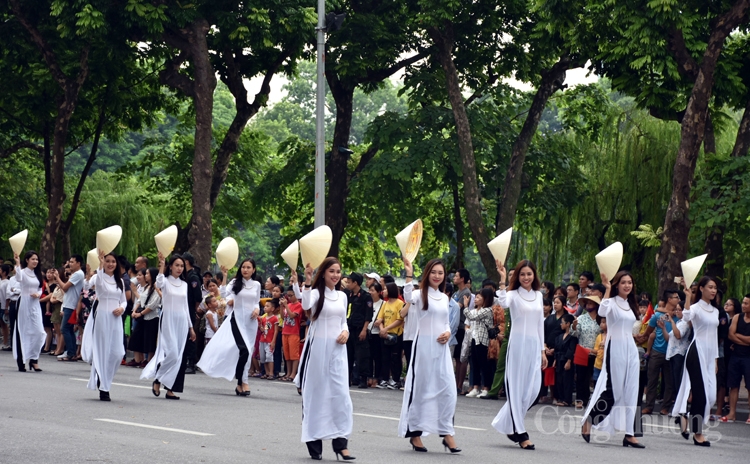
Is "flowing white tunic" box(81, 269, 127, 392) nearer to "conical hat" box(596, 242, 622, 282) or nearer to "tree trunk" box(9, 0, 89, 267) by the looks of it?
"conical hat" box(596, 242, 622, 282)

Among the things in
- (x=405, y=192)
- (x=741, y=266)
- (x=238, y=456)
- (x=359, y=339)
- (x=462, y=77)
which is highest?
(x=462, y=77)

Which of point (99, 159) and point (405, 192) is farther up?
point (99, 159)

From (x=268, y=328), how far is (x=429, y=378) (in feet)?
34.7

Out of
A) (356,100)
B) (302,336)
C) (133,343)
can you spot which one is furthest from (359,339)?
(356,100)

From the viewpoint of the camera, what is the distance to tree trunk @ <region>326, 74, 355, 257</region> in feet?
105

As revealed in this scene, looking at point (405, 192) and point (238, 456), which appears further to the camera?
point (405, 192)

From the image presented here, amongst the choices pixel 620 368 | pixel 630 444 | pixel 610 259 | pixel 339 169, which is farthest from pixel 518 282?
pixel 339 169

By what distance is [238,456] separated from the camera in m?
10.9

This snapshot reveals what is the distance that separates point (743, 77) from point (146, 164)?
2082 centimetres

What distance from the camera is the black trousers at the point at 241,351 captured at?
17734 millimetres

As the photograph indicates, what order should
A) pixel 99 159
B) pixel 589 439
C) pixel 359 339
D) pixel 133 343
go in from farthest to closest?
pixel 99 159, pixel 133 343, pixel 359 339, pixel 589 439

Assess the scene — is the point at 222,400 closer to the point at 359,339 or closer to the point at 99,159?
the point at 359,339

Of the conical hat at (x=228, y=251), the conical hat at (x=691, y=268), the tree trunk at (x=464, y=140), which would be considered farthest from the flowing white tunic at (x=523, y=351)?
the tree trunk at (x=464, y=140)

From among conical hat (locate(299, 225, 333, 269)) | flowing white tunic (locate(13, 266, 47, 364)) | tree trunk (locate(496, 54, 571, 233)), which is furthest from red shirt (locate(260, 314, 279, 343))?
conical hat (locate(299, 225, 333, 269))
